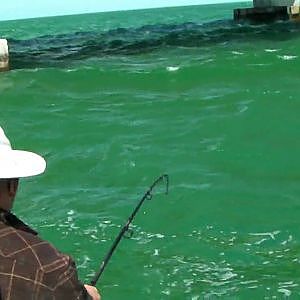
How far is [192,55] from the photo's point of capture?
26797 millimetres

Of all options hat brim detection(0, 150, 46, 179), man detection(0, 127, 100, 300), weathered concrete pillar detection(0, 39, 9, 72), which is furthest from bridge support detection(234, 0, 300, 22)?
man detection(0, 127, 100, 300)

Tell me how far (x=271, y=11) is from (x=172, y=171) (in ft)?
110

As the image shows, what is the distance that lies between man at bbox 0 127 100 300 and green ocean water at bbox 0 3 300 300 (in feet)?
14.1

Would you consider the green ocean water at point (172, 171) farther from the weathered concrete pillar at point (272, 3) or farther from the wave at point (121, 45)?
the weathered concrete pillar at point (272, 3)

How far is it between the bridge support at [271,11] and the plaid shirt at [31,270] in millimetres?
39371

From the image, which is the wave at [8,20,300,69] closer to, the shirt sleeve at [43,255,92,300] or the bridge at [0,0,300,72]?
the bridge at [0,0,300,72]

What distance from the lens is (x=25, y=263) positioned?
2053 mm

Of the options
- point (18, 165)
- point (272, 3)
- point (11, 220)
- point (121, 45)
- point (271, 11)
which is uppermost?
point (18, 165)

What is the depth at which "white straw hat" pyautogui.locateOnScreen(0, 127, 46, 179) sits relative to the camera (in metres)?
2.18

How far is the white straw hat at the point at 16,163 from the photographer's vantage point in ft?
7.14

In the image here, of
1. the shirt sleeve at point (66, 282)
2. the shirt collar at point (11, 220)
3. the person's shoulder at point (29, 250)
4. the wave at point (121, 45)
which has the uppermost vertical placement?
the shirt collar at point (11, 220)

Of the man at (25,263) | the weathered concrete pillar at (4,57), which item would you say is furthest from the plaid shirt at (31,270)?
the weathered concrete pillar at (4,57)

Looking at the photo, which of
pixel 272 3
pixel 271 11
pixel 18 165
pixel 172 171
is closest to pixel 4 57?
pixel 172 171

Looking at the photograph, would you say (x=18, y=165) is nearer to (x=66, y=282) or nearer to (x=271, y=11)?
(x=66, y=282)
